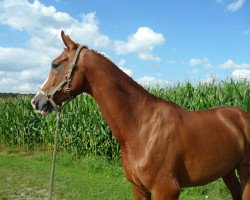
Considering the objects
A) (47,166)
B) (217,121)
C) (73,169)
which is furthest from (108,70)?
(47,166)

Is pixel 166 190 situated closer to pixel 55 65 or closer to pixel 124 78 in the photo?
pixel 124 78

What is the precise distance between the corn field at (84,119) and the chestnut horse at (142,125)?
492 centimetres

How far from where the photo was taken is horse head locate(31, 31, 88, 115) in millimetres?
3451

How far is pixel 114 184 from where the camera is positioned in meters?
8.12

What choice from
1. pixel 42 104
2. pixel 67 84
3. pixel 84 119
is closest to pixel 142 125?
pixel 67 84

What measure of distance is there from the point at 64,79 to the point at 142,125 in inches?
33.6

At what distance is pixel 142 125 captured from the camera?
347 centimetres

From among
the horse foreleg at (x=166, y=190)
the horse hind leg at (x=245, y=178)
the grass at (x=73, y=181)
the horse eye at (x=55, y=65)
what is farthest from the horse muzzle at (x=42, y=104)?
the grass at (x=73, y=181)

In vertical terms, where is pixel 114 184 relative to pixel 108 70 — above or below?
below

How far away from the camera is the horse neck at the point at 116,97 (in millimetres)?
3453

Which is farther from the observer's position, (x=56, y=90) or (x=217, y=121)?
(x=217, y=121)

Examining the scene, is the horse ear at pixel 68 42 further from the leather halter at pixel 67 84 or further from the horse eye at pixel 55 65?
the horse eye at pixel 55 65

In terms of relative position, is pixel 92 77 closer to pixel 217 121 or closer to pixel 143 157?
pixel 143 157

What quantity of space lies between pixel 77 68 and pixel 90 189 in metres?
4.68
